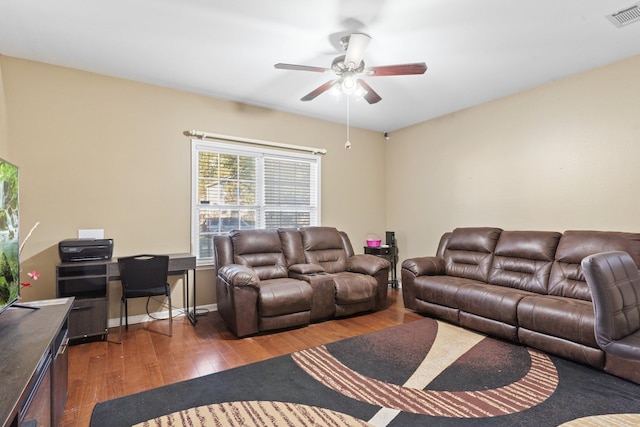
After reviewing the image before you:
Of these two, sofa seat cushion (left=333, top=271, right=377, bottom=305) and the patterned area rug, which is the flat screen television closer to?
the patterned area rug

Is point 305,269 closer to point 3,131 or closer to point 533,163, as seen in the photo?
point 533,163

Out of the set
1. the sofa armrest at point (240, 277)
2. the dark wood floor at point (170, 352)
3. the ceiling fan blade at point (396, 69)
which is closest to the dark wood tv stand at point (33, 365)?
the dark wood floor at point (170, 352)

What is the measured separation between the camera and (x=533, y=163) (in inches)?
149

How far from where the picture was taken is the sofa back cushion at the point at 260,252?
3797 mm

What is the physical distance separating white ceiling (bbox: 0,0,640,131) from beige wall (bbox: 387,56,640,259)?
0.30 meters

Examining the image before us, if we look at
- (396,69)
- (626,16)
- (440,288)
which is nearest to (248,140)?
(396,69)

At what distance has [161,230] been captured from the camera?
377cm

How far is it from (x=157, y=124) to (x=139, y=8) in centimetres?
160

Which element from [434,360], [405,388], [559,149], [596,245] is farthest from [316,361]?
[559,149]

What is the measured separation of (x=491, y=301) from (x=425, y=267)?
0.95 meters

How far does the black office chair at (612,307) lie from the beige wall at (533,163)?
1.70 m

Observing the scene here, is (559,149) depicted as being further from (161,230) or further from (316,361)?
→ (161,230)

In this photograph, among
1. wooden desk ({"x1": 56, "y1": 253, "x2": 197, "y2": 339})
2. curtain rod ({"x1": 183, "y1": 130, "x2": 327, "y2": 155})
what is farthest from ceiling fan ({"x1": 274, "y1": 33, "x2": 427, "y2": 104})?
wooden desk ({"x1": 56, "y1": 253, "x2": 197, "y2": 339})

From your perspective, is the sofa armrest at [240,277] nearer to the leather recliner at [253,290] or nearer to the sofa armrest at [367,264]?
the leather recliner at [253,290]
